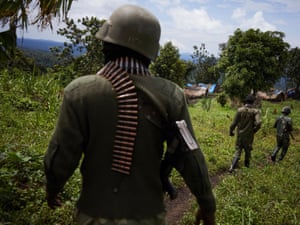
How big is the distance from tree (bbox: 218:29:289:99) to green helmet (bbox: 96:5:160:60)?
26.3 m

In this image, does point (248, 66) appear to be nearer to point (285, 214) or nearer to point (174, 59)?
point (174, 59)

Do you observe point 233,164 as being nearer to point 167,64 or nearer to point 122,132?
point 122,132

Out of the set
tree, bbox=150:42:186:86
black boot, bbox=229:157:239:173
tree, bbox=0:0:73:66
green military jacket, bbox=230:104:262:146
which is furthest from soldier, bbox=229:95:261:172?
tree, bbox=150:42:186:86

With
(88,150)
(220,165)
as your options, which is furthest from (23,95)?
(88,150)

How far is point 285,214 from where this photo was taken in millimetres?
5668

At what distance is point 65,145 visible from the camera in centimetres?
193

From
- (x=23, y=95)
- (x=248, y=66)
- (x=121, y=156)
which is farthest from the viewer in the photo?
(x=248, y=66)

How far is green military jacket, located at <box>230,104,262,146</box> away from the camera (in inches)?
350

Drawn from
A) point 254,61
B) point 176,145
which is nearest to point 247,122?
point 176,145

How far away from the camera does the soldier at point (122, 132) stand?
1.94m

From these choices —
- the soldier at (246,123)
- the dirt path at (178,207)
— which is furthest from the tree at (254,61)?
the dirt path at (178,207)

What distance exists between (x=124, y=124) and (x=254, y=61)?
27243 mm

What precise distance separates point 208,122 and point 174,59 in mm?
16066

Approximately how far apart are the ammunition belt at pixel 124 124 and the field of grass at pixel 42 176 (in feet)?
9.07
